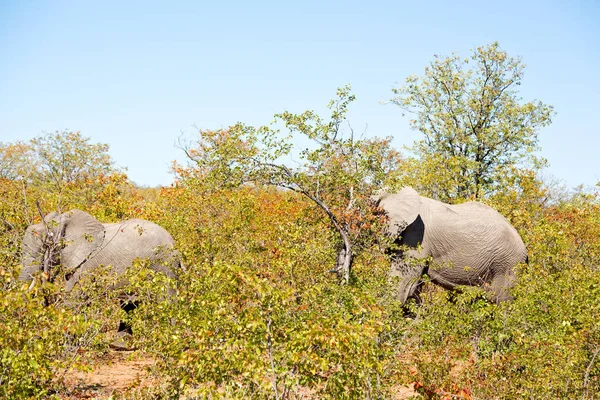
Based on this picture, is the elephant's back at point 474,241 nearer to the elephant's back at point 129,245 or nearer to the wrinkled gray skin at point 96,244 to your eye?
the wrinkled gray skin at point 96,244

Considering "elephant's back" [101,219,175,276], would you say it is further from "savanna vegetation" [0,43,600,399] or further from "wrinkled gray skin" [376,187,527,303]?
"wrinkled gray skin" [376,187,527,303]

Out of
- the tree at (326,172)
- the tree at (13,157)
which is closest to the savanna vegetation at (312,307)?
the tree at (326,172)

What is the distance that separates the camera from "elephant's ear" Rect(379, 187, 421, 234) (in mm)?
14133

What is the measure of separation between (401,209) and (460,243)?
6.26 feet

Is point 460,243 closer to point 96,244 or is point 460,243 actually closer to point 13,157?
point 96,244

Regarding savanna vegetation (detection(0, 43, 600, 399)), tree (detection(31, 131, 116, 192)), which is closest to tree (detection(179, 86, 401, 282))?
savanna vegetation (detection(0, 43, 600, 399))

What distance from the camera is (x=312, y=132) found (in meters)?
13.1

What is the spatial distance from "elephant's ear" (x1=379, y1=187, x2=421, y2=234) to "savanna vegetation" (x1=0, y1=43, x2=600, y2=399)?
0.58m

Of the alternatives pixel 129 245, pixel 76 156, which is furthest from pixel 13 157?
pixel 129 245

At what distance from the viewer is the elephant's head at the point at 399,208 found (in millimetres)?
14125

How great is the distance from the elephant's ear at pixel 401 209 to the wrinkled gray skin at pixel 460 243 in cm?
2

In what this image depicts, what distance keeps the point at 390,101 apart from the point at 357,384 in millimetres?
24760

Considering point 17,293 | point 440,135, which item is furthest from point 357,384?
point 440,135

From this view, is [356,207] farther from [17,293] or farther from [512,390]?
[17,293]
